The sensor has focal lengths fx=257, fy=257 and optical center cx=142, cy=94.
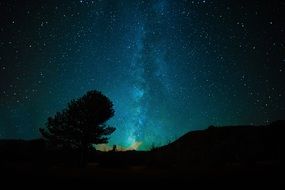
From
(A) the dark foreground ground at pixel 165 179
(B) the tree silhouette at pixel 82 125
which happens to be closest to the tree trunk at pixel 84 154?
(B) the tree silhouette at pixel 82 125

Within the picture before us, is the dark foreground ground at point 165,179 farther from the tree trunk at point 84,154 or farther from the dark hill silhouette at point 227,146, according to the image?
the dark hill silhouette at point 227,146

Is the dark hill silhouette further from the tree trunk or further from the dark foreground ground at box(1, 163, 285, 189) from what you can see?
the dark foreground ground at box(1, 163, 285, 189)

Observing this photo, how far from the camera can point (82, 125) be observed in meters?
25.0

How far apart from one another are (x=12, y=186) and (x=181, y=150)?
41.5 meters

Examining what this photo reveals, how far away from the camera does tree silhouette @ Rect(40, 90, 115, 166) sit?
985 inches

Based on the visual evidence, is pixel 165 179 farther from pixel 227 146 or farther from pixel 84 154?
pixel 227 146

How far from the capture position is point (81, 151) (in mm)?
24969

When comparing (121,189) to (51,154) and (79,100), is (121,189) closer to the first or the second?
(79,100)

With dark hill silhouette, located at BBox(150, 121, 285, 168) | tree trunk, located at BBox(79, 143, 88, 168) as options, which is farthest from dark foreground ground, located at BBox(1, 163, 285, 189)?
dark hill silhouette, located at BBox(150, 121, 285, 168)

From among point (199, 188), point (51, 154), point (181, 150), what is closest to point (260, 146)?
point (181, 150)

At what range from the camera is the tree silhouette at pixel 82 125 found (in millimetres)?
25031

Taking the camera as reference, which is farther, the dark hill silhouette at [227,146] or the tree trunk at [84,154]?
the dark hill silhouette at [227,146]

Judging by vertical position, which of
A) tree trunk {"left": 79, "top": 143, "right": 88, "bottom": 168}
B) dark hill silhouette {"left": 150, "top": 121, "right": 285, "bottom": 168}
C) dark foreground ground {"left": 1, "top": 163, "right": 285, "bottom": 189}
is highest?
dark hill silhouette {"left": 150, "top": 121, "right": 285, "bottom": 168}

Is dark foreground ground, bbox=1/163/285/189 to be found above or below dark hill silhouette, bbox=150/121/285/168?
below
